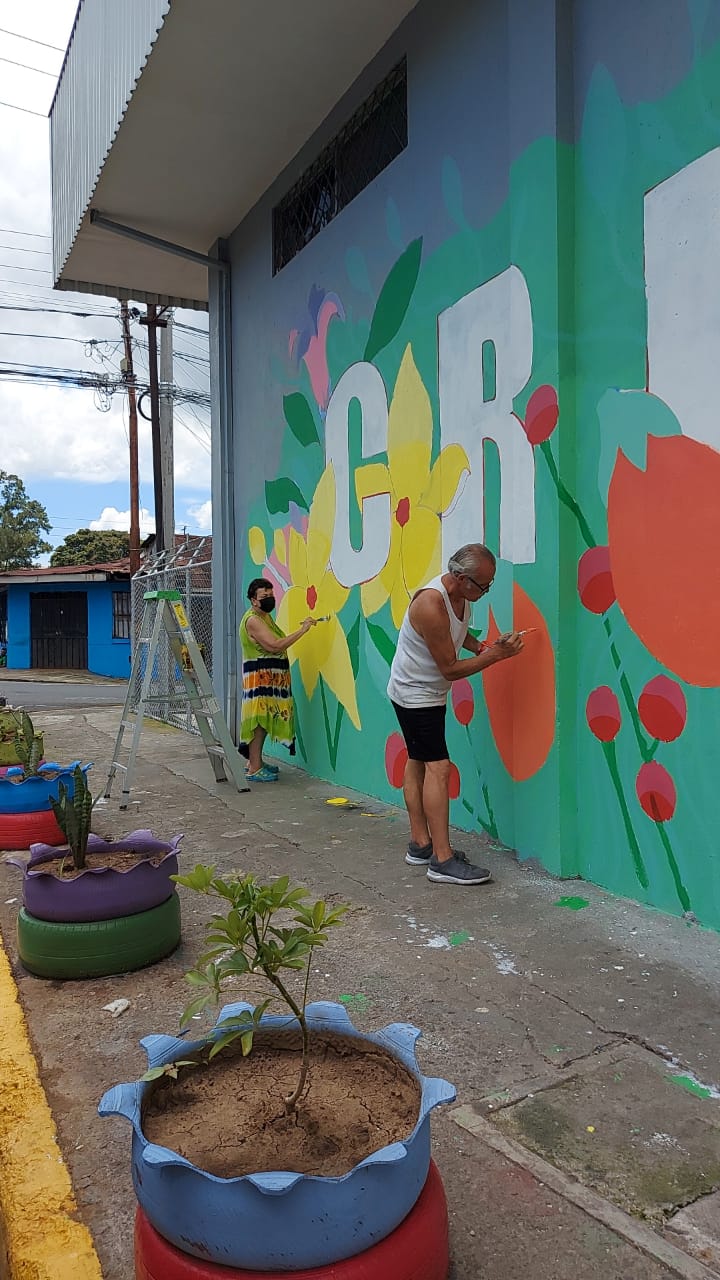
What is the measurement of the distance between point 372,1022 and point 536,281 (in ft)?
11.6

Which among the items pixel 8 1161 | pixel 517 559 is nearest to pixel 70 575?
pixel 517 559

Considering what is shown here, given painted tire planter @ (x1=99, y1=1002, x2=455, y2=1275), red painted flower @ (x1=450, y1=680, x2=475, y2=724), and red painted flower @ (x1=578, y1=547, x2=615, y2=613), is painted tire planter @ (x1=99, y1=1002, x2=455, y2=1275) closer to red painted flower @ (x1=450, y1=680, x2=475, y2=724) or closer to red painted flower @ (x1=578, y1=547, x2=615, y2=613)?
red painted flower @ (x1=578, y1=547, x2=615, y2=613)

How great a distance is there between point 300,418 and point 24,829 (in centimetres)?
400

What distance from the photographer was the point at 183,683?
7.23 meters

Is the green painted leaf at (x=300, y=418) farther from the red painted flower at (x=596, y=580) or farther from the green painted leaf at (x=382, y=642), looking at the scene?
the red painted flower at (x=596, y=580)

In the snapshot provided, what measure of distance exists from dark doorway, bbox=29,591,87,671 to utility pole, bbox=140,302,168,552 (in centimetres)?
1175

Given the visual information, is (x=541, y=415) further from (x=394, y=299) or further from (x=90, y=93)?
(x=90, y=93)

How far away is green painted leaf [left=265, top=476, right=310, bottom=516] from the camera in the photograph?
25.3 feet

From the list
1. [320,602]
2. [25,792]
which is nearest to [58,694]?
[320,602]

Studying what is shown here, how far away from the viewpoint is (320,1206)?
64.6 inches

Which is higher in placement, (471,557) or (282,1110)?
(471,557)

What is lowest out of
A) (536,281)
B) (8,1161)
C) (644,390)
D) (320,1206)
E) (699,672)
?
(8,1161)

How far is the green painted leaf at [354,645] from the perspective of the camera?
6.68 metres

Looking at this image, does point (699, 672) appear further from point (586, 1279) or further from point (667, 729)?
point (586, 1279)
